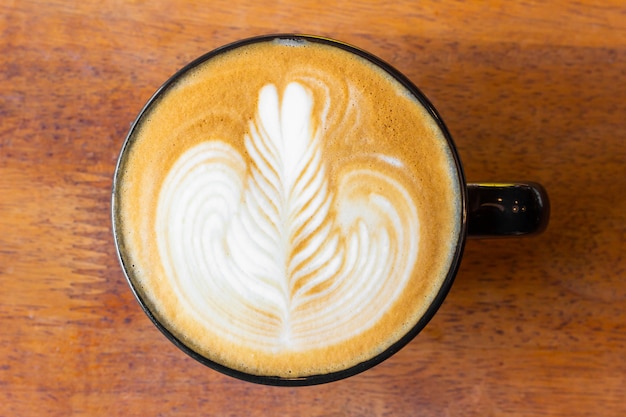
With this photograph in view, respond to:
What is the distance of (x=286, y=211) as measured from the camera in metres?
0.73

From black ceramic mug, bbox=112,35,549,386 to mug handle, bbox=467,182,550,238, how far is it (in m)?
0.03

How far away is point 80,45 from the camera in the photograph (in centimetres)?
91

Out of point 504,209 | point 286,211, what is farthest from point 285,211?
point 504,209

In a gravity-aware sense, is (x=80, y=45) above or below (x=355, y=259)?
above

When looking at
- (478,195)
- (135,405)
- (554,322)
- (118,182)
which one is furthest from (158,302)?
(554,322)

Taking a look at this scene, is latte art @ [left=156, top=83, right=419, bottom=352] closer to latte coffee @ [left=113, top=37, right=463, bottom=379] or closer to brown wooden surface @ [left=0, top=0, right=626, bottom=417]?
latte coffee @ [left=113, top=37, right=463, bottom=379]

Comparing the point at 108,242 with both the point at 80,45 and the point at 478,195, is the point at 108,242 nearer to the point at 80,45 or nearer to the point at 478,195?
the point at 80,45

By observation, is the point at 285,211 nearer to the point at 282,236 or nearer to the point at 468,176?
the point at 282,236

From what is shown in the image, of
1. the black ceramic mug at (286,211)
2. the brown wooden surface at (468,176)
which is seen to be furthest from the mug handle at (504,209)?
the brown wooden surface at (468,176)

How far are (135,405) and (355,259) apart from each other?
42cm

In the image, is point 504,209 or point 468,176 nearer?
point 504,209

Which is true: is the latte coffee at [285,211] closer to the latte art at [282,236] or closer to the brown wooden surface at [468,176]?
the latte art at [282,236]

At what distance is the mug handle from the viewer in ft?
2.47

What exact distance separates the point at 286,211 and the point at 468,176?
32 centimetres
